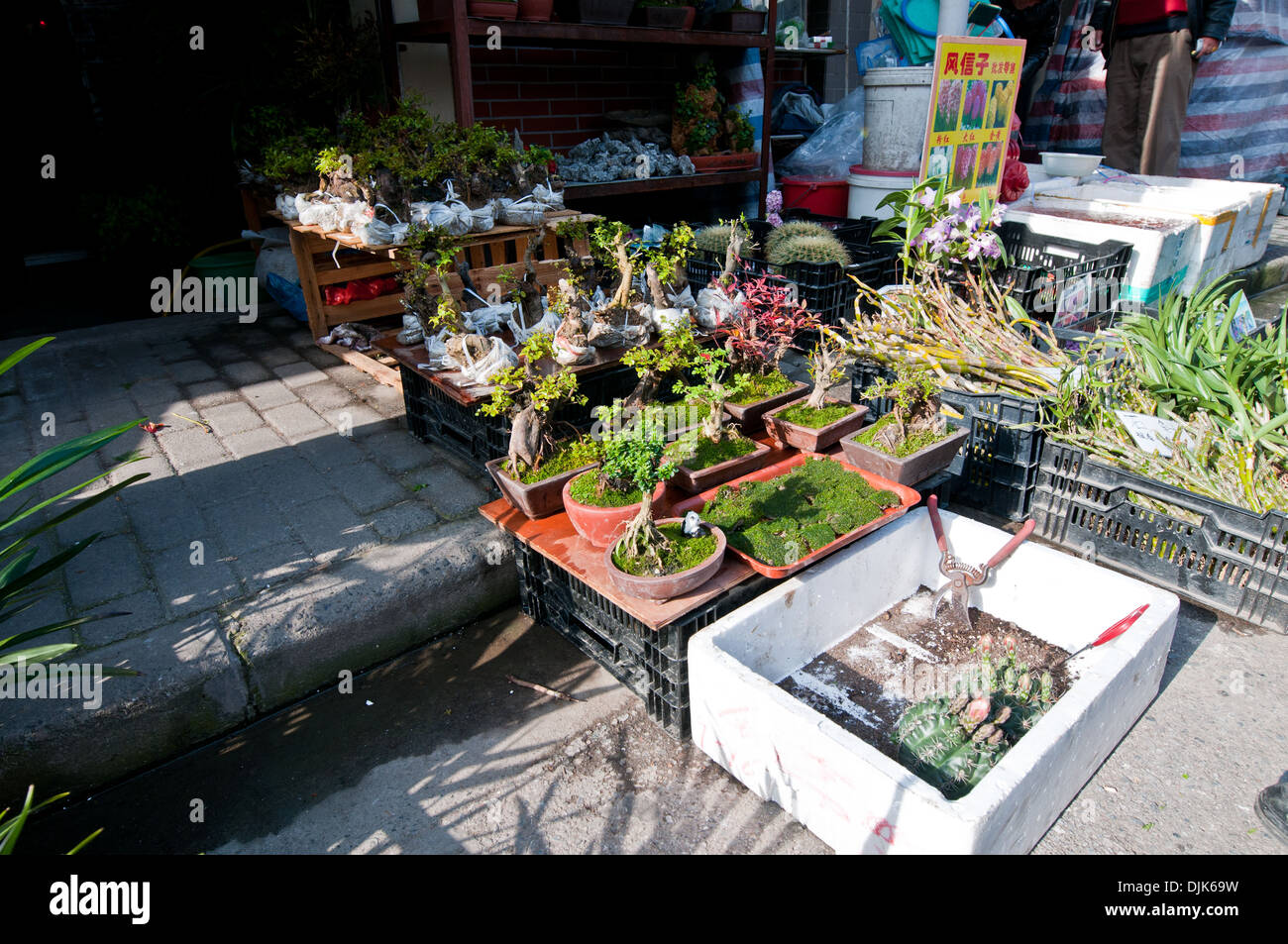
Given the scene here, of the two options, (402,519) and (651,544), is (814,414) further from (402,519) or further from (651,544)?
(402,519)

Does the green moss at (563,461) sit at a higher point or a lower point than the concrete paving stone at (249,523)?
higher

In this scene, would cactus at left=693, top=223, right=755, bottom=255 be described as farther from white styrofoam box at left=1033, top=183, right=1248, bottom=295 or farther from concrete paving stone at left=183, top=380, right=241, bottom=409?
concrete paving stone at left=183, top=380, right=241, bottom=409

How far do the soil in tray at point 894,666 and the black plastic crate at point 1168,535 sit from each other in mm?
678

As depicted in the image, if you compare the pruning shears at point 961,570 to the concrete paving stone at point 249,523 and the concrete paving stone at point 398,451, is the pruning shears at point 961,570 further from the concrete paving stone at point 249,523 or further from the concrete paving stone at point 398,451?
the concrete paving stone at point 249,523

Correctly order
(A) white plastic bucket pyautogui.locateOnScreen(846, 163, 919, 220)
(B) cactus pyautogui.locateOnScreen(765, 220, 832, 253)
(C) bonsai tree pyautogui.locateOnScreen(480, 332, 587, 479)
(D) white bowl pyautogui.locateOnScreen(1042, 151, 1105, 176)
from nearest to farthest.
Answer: (C) bonsai tree pyautogui.locateOnScreen(480, 332, 587, 479) → (B) cactus pyautogui.locateOnScreen(765, 220, 832, 253) → (A) white plastic bucket pyautogui.locateOnScreen(846, 163, 919, 220) → (D) white bowl pyautogui.locateOnScreen(1042, 151, 1105, 176)

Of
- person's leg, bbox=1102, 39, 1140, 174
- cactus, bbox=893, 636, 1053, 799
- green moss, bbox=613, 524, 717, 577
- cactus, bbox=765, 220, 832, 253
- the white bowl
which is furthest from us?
person's leg, bbox=1102, 39, 1140, 174

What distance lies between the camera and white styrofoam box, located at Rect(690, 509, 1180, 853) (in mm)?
1851

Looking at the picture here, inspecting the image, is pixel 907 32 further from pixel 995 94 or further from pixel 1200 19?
pixel 1200 19

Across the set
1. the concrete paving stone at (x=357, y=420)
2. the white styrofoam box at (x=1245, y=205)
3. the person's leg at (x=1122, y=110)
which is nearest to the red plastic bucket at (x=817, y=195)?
the white styrofoam box at (x=1245, y=205)

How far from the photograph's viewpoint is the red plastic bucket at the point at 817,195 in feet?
22.0

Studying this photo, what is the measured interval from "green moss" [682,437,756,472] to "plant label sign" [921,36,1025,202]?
264cm

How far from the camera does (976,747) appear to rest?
2.07 m

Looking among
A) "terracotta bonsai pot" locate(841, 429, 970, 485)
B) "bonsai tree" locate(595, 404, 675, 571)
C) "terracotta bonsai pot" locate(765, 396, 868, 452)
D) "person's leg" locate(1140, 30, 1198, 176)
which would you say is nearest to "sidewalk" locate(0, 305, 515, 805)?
"bonsai tree" locate(595, 404, 675, 571)

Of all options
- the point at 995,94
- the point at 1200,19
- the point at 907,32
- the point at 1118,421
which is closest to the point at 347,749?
the point at 1118,421
